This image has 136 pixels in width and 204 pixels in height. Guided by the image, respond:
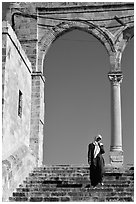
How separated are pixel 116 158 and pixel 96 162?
220 inches

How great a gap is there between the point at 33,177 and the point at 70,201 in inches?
110

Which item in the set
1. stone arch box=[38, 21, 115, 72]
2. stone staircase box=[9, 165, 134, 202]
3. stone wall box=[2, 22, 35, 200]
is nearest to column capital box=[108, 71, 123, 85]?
stone arch box=[38, 21, 115, 72]

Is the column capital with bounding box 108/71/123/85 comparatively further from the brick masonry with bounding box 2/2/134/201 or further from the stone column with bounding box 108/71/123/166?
the brick masonry with bounding box 2/2/134/201

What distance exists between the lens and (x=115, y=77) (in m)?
17.8

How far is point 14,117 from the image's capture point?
13.8 meters

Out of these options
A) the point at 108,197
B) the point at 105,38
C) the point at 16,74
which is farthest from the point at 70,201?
the point at 105,38

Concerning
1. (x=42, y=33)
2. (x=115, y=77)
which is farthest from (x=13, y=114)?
(x=42, y=33)

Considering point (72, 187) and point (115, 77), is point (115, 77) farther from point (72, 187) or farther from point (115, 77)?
point (72, 187)

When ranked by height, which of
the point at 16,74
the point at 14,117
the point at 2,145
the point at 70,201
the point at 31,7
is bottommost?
the point at 70,201

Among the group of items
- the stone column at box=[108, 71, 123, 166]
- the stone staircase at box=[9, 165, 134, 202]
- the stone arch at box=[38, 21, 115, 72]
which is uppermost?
the stone arch at box=[38, 21, 115, 72]

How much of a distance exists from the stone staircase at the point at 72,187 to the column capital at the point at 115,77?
4895 millimetres

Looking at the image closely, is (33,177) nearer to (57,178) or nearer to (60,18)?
(57,178)

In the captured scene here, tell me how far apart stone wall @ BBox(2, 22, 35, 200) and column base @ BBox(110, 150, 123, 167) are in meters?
3.40

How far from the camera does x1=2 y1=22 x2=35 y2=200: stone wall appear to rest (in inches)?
464
